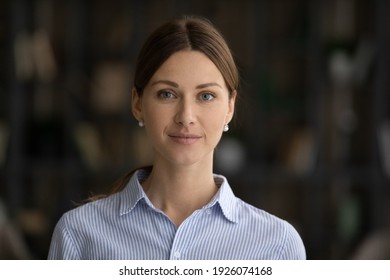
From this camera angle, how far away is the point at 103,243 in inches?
33.4

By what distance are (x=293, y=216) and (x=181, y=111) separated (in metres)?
3.52

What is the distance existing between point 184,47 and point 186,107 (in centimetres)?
6

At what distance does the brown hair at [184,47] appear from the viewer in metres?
0.75

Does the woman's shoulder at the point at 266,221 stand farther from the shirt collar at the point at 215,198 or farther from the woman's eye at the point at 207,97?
the woman's eye at the point at 207,97

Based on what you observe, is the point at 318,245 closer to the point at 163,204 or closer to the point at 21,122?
the point at 21,122

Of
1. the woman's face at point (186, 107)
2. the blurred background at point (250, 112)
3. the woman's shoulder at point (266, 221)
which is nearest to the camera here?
the woman's face at point (186, 107)

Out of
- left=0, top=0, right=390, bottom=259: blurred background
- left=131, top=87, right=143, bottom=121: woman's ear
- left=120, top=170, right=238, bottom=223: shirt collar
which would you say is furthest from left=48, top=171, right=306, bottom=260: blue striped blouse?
left=0, top=0, right=390, bottom=259: blurred background

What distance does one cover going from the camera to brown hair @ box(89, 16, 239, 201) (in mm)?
750

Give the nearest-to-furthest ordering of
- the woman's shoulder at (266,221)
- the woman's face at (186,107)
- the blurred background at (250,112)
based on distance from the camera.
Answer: the woman's face at (186,107) < the woman's shoulder at (266,221) < the blurred background at (250,112)

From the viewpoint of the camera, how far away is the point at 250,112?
398 centimetres

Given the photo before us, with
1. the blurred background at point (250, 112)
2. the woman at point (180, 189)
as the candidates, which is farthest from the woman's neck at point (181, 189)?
the blurred background at point (250, 112)

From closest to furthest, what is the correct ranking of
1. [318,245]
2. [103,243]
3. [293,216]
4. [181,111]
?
[181,111], [103,243], [318,245], [293,216]
